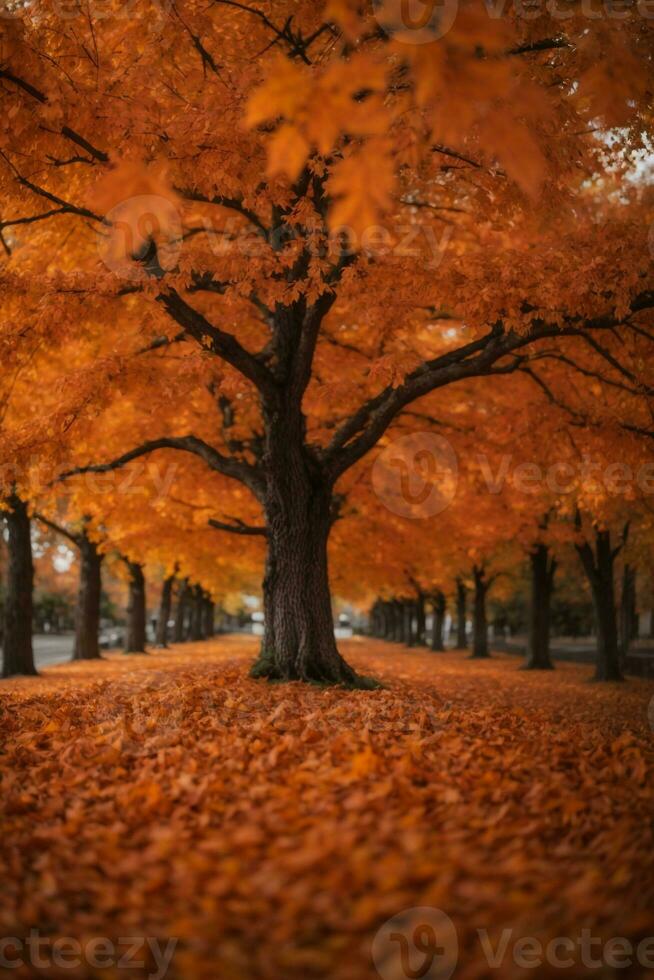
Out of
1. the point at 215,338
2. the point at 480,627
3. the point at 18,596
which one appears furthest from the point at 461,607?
the point at 215,338

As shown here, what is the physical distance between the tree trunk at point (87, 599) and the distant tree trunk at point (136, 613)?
15.9 feet

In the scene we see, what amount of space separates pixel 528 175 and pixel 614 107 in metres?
1.58

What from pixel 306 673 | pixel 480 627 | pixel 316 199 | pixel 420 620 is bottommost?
pixel 420 620

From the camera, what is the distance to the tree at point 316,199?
2.98m

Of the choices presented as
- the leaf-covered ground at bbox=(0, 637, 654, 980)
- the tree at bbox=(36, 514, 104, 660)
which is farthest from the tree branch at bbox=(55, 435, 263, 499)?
the tree at bbox=(36, 514, 104, 660)

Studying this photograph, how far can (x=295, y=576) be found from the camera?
9.32 metres

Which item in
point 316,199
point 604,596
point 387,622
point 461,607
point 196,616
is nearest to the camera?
point 316,199

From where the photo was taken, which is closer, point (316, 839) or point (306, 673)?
point (316, 839)

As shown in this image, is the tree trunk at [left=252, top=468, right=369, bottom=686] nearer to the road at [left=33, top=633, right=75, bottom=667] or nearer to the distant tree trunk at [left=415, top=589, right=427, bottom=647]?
the road at [left=33, top=633, right=75, bottom=667]

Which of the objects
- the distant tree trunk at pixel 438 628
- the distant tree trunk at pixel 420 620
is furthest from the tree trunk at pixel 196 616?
the distant tree trunk at pixel 438 628

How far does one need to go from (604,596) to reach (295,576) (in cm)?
1190

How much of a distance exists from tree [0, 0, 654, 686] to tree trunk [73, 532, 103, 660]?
456 inches

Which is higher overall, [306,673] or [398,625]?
[306,673]

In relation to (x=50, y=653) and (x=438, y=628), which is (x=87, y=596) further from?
(x=438, y=628)
